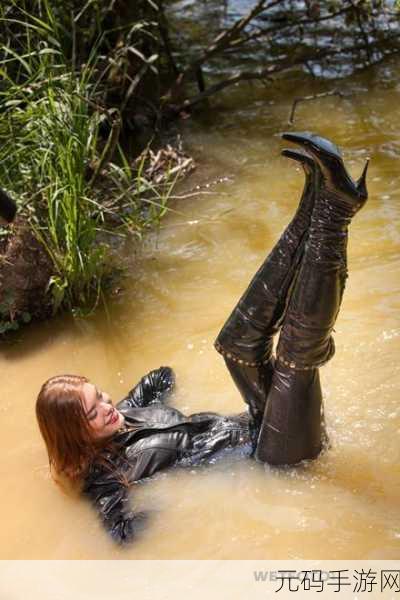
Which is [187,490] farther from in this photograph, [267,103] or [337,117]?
[267,103]

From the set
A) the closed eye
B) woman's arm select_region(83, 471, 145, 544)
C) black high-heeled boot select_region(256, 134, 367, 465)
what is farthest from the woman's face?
black high-heeled boot select_region(256, 134, 367, 465)

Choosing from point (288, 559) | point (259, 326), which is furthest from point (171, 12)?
point (288, 559)

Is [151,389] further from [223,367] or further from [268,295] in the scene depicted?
[268,295]

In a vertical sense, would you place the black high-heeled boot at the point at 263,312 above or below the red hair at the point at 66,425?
above

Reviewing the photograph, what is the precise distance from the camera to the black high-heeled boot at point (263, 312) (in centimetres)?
233

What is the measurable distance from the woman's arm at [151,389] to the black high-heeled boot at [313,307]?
0.69 metres

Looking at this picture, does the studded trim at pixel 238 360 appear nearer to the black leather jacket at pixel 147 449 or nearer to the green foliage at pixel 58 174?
the black leather jacket at pixel 147 449

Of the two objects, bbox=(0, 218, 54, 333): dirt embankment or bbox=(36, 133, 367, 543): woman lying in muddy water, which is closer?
bbox=(36, 133, 367, 543): woman lying in muddy water

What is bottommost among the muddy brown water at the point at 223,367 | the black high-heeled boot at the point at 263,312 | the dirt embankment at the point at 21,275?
the muddy brown water at the point at 223,367

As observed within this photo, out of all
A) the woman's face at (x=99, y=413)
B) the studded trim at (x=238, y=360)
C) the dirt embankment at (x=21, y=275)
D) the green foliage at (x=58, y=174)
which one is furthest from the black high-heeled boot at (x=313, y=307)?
the dirt embankment at (x=21, y=275)

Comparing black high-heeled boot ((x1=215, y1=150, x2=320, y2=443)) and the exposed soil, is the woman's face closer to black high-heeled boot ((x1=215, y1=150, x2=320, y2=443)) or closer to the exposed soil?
black high-heeled boot ((x1=215, y1=150, x2=320, y2=443))

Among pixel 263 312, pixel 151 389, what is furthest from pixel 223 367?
pixel 263 312

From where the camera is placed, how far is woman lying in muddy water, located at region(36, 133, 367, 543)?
2.25m

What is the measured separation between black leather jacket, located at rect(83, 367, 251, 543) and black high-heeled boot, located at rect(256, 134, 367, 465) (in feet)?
0.90
